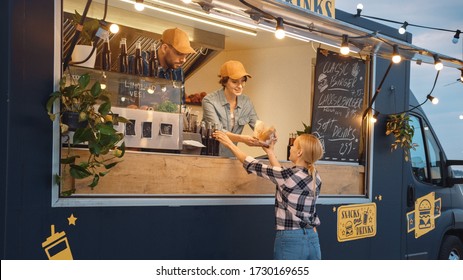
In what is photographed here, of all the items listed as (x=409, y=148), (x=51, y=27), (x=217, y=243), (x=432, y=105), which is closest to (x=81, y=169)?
(x=51, y=27)

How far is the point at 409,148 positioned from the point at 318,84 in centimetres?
140

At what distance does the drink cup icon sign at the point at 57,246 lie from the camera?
13.9ft

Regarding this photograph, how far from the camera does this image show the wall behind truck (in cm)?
402

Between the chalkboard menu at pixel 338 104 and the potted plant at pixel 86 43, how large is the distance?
8.89ft

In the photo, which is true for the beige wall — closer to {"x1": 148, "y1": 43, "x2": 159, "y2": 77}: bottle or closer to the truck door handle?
the truck door handle

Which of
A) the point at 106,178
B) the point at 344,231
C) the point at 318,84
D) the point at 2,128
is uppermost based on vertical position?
the point at 318,84

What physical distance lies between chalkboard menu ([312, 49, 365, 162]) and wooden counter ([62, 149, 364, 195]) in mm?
859

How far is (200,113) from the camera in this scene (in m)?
8.07

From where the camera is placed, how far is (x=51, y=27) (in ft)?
13.9

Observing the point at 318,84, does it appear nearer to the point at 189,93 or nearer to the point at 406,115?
the point at 406,115

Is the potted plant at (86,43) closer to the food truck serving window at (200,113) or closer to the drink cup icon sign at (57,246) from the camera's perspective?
the food truck serving window at (200,113)

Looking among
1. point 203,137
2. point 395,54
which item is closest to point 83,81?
point 203,137

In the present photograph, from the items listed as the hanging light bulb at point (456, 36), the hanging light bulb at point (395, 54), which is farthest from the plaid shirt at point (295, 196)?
the hanging light bulb at point (456, 36)

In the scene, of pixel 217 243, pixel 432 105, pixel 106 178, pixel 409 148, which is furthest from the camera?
pixel 432 105
